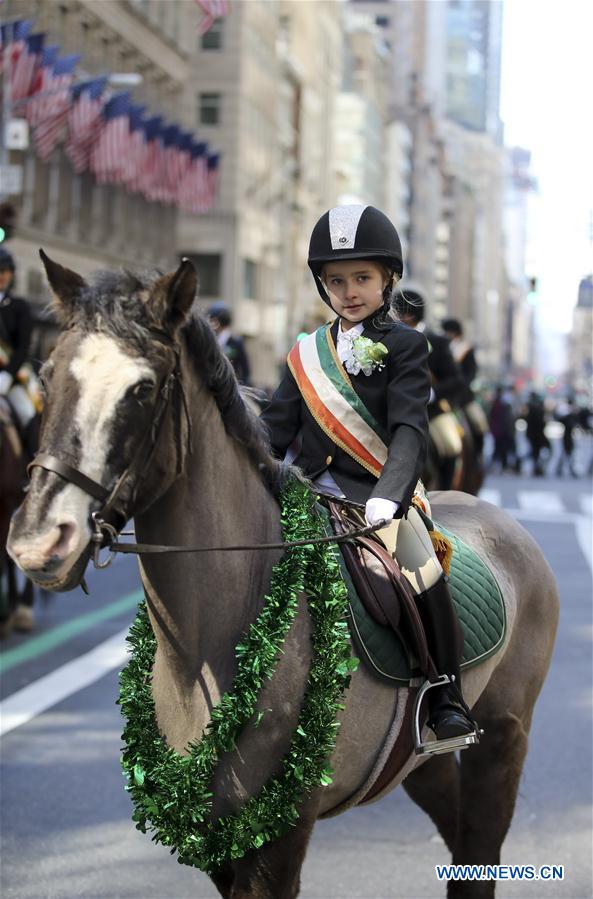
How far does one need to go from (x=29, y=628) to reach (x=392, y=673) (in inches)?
315

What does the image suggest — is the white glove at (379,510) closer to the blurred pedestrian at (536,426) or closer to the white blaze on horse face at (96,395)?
the white blaze on horse face at (96,395)

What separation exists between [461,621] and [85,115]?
34.4m

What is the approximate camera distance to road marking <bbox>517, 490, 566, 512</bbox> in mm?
26742

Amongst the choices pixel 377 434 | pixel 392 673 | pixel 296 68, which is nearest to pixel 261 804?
pixel 392 673

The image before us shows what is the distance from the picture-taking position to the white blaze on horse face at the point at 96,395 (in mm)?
3586

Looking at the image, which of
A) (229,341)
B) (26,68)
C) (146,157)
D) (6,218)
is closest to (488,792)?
(6,218)

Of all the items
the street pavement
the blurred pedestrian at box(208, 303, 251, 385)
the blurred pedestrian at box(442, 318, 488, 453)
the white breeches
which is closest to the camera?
the white breeches

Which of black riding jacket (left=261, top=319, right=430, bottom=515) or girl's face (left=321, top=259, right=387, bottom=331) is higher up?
girl's face (left=321, top=259, right=387, bottom=331)

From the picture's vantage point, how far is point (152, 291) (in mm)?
3773

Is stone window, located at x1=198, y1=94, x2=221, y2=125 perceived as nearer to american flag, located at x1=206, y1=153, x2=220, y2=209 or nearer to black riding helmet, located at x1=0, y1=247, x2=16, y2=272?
american flag, located at x1=206, y1=153, x2=220, y2=209

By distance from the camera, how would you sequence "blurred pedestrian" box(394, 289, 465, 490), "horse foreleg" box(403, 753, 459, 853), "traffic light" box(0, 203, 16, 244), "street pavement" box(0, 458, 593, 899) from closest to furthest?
"horse foreleg" box(403, 753, 459, 853) < "street pavement" box(0, 458, 593, 899) < "traffic light" box(0, 203, 16, 244) < "blurred pedestrian" box(394, 289, 465, 490)

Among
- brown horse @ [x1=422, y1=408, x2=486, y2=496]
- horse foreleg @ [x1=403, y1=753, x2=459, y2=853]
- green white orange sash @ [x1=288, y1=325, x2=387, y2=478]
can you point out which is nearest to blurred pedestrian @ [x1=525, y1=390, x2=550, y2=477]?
brown horse @ [x1=422, y1=408, x2=486, y2=496]

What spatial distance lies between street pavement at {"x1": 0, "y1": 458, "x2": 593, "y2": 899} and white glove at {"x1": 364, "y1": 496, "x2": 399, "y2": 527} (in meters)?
1.58

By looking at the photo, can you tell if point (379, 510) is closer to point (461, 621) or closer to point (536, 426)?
point (461, 621)
